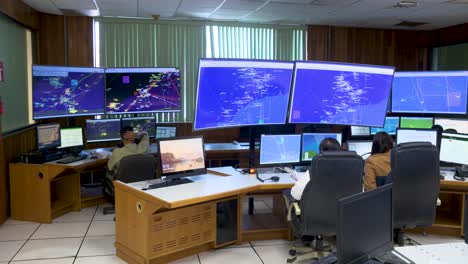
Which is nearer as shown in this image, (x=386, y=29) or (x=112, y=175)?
(x=112, y=175)

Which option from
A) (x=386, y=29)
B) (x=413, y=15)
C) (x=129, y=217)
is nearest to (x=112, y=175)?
(x=129, y=217)

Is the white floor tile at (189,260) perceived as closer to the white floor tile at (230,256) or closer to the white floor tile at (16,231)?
the white floor tile at (230,256)

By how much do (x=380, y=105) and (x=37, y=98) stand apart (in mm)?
4082

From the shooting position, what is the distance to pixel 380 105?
4.64 meters

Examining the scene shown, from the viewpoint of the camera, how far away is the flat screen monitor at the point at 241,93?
4109 millimetres

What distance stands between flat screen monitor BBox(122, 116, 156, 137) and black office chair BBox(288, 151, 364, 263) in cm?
342

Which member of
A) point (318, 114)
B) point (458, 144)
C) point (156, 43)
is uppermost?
point (156, 43)

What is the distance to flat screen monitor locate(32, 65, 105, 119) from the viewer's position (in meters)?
5.41

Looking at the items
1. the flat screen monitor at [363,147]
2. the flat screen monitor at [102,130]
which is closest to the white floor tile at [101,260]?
the flat screen monitor at [102,130]

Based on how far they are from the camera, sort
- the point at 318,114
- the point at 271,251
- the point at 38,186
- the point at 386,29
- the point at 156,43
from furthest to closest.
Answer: the point at 386,29, the point at 156,43, the point at 38,186, the point at 318,114, the point at 271,251

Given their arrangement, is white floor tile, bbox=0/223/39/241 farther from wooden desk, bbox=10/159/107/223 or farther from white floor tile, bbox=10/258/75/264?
white floor tile, bbox=10/258/75/264

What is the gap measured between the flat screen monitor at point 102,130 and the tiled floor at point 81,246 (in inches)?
49.3

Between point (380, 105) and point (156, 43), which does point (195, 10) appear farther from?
point (380, 105)

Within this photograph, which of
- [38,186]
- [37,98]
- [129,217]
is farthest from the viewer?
[37,98]
